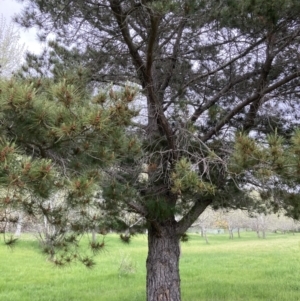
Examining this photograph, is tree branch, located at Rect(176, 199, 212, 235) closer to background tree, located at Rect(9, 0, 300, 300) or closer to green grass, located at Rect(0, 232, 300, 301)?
background tree, located at Rect(9, 0, 300, 300)

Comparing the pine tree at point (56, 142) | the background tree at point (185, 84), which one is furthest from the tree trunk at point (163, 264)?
the pine tree at point (56, 142)

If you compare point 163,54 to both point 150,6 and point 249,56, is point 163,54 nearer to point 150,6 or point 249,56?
point 249,56

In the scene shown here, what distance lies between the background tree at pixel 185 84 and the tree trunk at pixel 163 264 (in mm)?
11

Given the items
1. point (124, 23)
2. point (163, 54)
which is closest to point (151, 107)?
point (163, 54)

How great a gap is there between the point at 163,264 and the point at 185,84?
2.03m

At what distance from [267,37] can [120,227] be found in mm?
2515

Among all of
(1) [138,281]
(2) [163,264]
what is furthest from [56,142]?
(1) [138,281]

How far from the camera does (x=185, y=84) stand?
442 centimetres

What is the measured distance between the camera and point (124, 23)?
328 cm

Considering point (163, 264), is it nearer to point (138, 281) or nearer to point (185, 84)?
point (185, 84)

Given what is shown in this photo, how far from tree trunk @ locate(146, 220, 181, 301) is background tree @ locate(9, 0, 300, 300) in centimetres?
1

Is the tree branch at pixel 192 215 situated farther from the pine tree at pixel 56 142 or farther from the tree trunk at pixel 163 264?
the pine tree at pixel 56 142

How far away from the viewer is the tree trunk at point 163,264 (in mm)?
4262

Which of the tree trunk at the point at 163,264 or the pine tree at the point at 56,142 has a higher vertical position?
the pine tree at the point at 56,142
